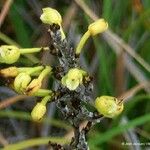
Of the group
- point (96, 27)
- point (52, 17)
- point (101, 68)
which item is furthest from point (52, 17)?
point (101, 68)

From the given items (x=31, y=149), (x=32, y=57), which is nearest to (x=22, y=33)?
(x=32, y=57)

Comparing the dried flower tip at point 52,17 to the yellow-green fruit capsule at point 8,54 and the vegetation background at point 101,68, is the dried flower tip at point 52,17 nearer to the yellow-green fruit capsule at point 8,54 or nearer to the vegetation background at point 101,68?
the yellow-green fruit capsule at point 8,54

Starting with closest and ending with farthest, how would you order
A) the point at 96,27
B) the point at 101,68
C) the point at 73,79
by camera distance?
the point at 73,79 → the point at 96,27 → the point at 101,68

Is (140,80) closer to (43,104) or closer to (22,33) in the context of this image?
(22,33)

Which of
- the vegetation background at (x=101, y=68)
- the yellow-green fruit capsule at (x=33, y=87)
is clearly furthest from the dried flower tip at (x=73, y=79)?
the vegetation background at (x=101, y=68)

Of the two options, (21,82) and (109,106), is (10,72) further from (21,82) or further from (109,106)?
(109,106)
